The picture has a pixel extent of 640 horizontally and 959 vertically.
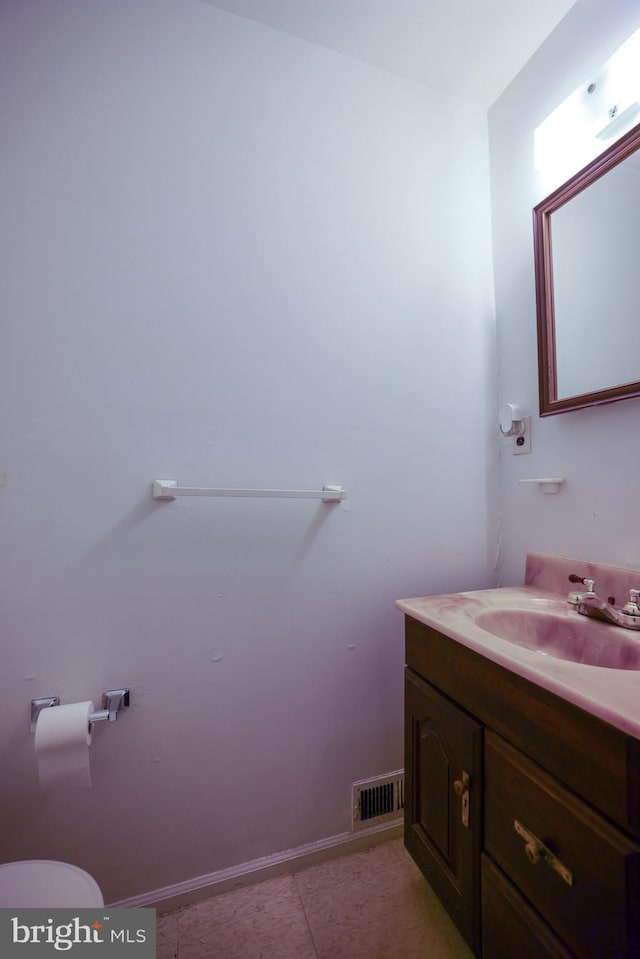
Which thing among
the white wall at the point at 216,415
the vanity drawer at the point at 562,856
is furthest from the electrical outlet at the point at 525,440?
the vanity drawer at the point at 562,856

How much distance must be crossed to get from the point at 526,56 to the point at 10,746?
2385mm

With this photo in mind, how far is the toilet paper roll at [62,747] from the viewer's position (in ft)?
2.66

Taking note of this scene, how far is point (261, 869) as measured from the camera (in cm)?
108

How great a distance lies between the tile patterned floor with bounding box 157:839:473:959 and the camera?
0.92 metres

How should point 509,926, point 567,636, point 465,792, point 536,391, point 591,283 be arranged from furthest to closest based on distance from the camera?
point 536,391
point 591,283
point 567,636
point 465,792
point 509,926

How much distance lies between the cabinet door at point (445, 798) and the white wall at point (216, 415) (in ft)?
0.74

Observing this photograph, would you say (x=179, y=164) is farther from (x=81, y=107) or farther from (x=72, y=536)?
(x=72, y=536)

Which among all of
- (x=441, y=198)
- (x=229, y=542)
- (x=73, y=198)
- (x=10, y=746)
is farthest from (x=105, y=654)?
(x=441, y=198)

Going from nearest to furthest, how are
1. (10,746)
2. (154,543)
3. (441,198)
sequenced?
(10,746) → (154,543) → (441,198)

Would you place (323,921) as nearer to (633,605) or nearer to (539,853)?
(539,853)

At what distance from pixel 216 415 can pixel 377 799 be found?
1.26m

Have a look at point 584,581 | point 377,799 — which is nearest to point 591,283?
point 584,581

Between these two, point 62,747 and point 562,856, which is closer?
point 562,856

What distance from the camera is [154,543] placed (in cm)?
100
